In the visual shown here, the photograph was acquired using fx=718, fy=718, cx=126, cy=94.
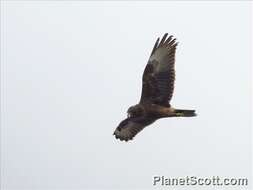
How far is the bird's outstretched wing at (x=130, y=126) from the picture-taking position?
20.5 ft

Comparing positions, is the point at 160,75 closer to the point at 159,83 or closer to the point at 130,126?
the point at 159,83

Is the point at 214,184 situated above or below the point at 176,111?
below

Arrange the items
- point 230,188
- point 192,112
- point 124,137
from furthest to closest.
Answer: point 230,188 → point 124,137 → point 192,112

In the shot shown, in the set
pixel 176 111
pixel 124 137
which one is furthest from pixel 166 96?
pixel 124 137

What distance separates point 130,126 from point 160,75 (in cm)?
58

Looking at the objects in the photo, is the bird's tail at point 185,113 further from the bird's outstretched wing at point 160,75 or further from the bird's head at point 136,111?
the bird's head at point 136,111

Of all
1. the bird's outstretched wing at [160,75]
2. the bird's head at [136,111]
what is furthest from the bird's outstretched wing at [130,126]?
the bird's outstretched wing at [160,75]

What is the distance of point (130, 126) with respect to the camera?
20.7 ft

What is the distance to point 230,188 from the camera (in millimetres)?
7035

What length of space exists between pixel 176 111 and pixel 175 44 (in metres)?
0.57

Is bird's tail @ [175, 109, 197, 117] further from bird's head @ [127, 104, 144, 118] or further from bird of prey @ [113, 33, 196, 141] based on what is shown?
bird's head @ [127, 104, 144, 118]

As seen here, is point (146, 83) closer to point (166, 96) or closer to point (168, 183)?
point (166, 96)

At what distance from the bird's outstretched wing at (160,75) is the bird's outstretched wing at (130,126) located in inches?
9.3

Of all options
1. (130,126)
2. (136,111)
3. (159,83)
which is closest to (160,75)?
(159,83)
